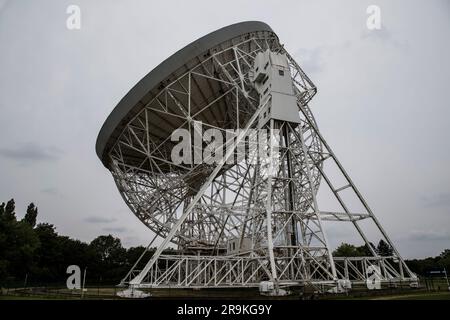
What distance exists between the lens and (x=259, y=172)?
762 inches

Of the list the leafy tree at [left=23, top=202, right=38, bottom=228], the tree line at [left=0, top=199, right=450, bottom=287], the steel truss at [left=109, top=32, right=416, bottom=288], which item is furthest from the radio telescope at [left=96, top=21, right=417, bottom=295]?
the leafy tree at [left=23, top=202, right=38, bottom=228]

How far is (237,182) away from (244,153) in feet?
12.9

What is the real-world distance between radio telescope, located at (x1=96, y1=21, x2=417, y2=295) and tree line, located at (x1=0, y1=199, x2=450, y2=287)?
16.5 meters

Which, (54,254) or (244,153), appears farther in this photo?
(54,254)

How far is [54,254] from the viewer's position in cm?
5466

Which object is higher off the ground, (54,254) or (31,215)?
(31,215)

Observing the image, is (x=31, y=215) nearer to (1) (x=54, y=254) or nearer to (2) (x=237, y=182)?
(1) (x=54, y=254)

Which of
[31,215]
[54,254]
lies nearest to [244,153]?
[54,254]

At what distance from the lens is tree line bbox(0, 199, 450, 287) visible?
3516 centimetres

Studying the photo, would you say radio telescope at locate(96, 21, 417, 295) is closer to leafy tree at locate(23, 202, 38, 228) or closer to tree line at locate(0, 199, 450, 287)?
tree line at locate(0, 199, 450, 287)

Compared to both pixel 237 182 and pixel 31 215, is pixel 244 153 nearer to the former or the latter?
pixel 237 182

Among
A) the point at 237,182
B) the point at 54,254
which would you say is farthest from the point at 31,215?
the point at 237,182
